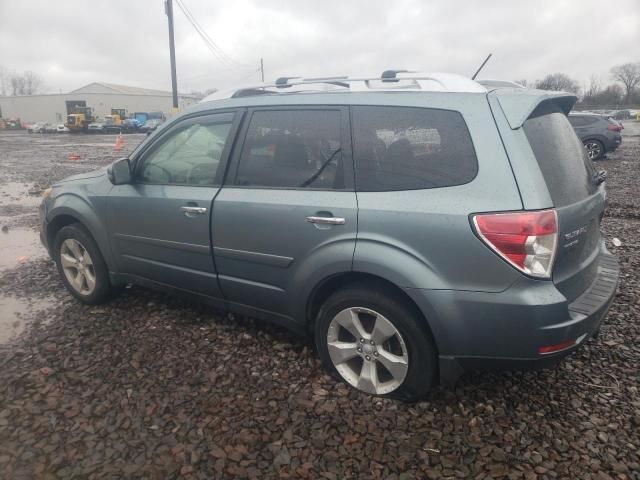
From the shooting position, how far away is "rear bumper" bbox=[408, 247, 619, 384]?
7.17 ft

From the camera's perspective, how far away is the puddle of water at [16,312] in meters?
3.65

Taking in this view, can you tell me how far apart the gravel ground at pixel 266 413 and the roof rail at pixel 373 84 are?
5.82 feet

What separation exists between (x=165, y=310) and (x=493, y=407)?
106 inches

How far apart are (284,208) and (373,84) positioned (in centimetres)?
94

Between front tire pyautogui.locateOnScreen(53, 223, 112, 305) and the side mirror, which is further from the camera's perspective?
front tire pyautogui.locateOnScreen(53, 223, 112, 305)

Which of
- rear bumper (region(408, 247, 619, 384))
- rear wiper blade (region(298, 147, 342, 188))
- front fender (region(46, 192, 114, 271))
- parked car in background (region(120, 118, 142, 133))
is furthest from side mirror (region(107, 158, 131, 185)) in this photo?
parked car in background (region(120, 118, 142, 133))

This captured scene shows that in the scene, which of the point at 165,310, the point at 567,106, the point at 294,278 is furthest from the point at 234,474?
the point at 567,106

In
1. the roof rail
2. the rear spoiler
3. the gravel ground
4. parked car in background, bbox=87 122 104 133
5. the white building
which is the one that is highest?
the white building

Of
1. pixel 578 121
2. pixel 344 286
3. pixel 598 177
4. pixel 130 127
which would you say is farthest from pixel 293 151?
pixel 130 127

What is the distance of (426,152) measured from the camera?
8.09 ft

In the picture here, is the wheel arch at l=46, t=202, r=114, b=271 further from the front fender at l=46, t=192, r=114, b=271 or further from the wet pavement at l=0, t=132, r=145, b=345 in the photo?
the wet pavement at l=0, t=132, r=145, b=345

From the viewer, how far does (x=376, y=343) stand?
2629 mm

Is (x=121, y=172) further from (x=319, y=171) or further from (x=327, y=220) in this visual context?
(x=327, y=220)

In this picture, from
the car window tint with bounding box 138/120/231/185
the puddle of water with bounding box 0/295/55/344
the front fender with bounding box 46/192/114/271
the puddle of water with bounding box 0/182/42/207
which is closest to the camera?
the car window tint with bounding box 138/120/231/185
